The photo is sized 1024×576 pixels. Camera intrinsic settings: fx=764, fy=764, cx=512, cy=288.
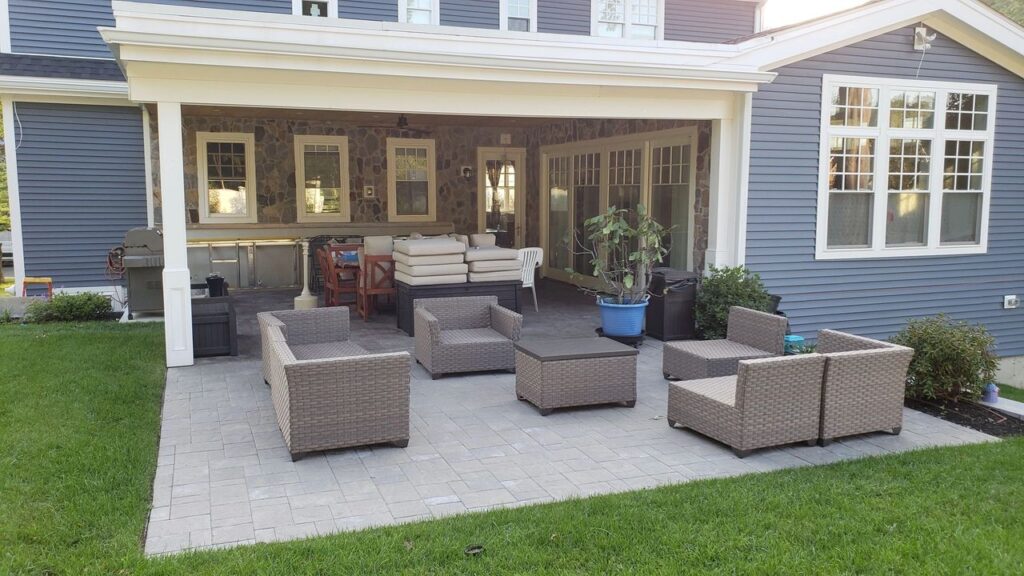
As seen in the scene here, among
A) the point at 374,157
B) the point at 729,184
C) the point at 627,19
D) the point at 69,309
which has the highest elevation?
the point at 627,19

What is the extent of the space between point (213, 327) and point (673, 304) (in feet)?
15.3

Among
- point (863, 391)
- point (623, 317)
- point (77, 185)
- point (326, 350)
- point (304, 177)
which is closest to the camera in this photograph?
point (863, 391)

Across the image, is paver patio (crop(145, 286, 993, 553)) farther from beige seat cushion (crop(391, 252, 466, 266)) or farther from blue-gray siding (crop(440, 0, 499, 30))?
blue-gray siding (crop(440, 0, 499, 30))

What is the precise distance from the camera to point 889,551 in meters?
3.36

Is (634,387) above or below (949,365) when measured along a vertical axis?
below

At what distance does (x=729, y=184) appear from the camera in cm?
855

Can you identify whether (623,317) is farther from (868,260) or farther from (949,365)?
(868,260)

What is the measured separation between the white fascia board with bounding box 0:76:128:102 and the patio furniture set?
5.54 meters

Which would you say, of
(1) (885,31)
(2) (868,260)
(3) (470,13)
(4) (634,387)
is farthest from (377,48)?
(2) (868,260)

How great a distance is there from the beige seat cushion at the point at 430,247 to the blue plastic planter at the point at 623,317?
1717 mm

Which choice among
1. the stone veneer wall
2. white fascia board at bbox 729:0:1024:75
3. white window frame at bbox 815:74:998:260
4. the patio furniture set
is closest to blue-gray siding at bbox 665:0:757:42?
the stone veneer wall

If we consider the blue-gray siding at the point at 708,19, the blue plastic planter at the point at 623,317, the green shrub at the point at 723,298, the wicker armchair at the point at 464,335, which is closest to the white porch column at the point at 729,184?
the green shrub at the point at 723,298

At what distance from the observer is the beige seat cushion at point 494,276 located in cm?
853

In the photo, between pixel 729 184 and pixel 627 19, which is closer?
pixel 729 184
